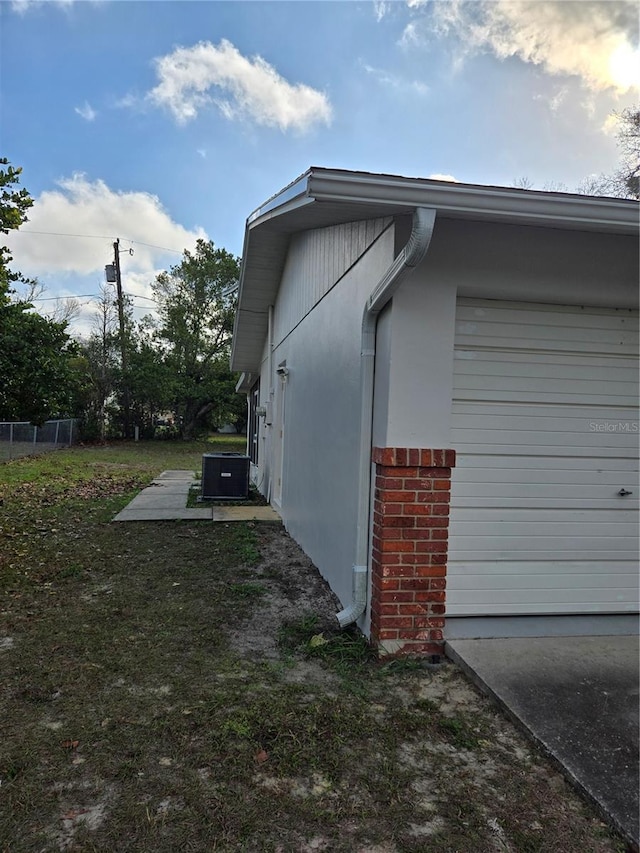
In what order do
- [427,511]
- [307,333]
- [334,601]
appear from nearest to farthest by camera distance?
[427,511], [334,601], [307,333]

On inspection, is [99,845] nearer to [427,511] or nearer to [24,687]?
[24,687]

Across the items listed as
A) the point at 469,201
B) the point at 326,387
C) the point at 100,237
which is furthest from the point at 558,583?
the point at 100,237

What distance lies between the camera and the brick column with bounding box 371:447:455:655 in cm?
310

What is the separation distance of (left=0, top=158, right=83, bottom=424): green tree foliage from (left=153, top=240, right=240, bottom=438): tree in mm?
19247

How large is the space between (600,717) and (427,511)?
130cm

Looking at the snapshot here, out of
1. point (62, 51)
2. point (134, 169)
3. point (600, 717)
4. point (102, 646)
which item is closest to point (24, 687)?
point (102, 646)

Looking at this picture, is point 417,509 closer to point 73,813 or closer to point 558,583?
point 558,583

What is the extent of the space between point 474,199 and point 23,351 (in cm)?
620

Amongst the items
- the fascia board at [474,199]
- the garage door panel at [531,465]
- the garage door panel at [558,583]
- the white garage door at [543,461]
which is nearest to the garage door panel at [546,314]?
the white garage door at [543,461]

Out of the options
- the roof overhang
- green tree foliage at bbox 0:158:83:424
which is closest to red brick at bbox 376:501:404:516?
the roof overhang

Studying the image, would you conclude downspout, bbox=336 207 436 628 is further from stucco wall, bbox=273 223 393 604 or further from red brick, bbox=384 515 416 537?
red brick, bbox=384 515 416 537

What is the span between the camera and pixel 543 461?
3457mm

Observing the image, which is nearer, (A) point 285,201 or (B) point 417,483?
(B) point 417,483

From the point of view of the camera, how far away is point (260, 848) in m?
1.72
